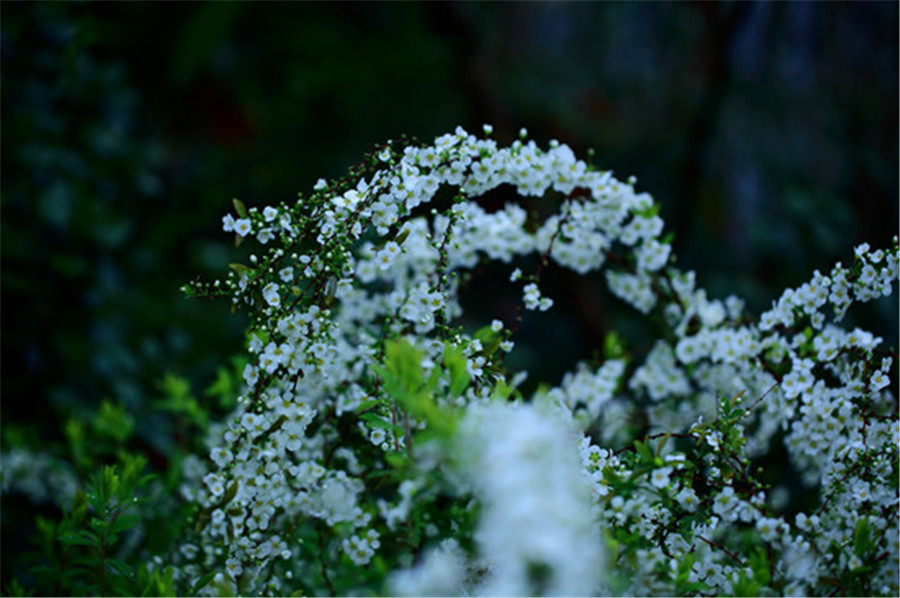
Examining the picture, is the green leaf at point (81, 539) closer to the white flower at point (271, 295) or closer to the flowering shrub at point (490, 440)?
the flowering shrub at point (490, 440)

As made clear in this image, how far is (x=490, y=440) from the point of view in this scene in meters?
0.80

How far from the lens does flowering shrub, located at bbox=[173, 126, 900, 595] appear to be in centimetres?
89

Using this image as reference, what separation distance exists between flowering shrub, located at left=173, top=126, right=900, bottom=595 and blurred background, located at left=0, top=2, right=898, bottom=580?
3.87 ft

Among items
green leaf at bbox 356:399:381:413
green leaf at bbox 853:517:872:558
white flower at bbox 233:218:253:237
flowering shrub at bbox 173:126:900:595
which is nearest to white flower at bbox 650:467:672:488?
flowering shrub at bbox 173:126:900:595

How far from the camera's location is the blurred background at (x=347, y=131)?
2719 millimetres

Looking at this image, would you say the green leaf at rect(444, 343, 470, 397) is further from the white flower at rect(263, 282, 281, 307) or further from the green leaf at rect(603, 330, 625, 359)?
the green leaf at rect(603, 330, 625, 359)

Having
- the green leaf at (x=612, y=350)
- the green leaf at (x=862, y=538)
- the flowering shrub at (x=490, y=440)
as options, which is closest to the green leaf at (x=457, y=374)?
the flowering shrub at (x=490, y=440)

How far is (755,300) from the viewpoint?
298cm

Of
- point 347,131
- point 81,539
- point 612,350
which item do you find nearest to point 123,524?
point 81,539

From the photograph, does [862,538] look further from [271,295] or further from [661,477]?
[271,295]

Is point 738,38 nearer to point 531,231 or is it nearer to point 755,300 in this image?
point 755,300

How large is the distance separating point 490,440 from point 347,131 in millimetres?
3728

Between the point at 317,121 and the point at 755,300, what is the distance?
252 cm

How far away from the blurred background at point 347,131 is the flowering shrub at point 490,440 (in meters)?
1.18
